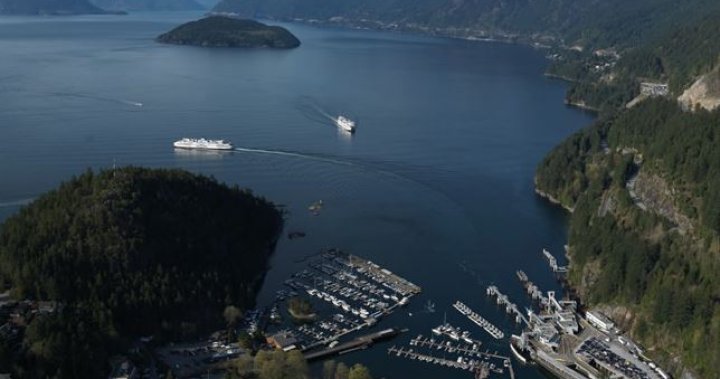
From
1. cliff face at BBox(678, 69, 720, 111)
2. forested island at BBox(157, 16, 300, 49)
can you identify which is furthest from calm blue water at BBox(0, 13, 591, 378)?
forested island at BBox(157, 16, 300, 49)

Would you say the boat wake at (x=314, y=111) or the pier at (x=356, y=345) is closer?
the pier at (x=356, y=345)

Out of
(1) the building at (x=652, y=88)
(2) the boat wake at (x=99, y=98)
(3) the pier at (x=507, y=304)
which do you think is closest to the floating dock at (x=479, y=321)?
(3) the pier at (x=507, y=304)

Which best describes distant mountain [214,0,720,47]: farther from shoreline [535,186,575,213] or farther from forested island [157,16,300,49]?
shoreline [535,186,575,213]

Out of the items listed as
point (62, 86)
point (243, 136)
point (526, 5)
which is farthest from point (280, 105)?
point (526, 5)

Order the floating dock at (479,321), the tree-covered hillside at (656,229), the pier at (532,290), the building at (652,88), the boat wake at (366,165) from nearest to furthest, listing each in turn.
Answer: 1. the tree-covered hillside at (656,229)
2. the floating dock at (479,321)
3. the pier at (532,290)
4. the boat wake at (366,165)
5. the building at (652,88)

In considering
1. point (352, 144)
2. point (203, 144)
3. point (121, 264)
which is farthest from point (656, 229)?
point (203, 144)

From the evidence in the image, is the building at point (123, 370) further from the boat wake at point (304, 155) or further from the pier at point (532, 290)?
the boat wake at point (304, 155)

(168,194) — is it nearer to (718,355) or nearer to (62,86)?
(718,355)
